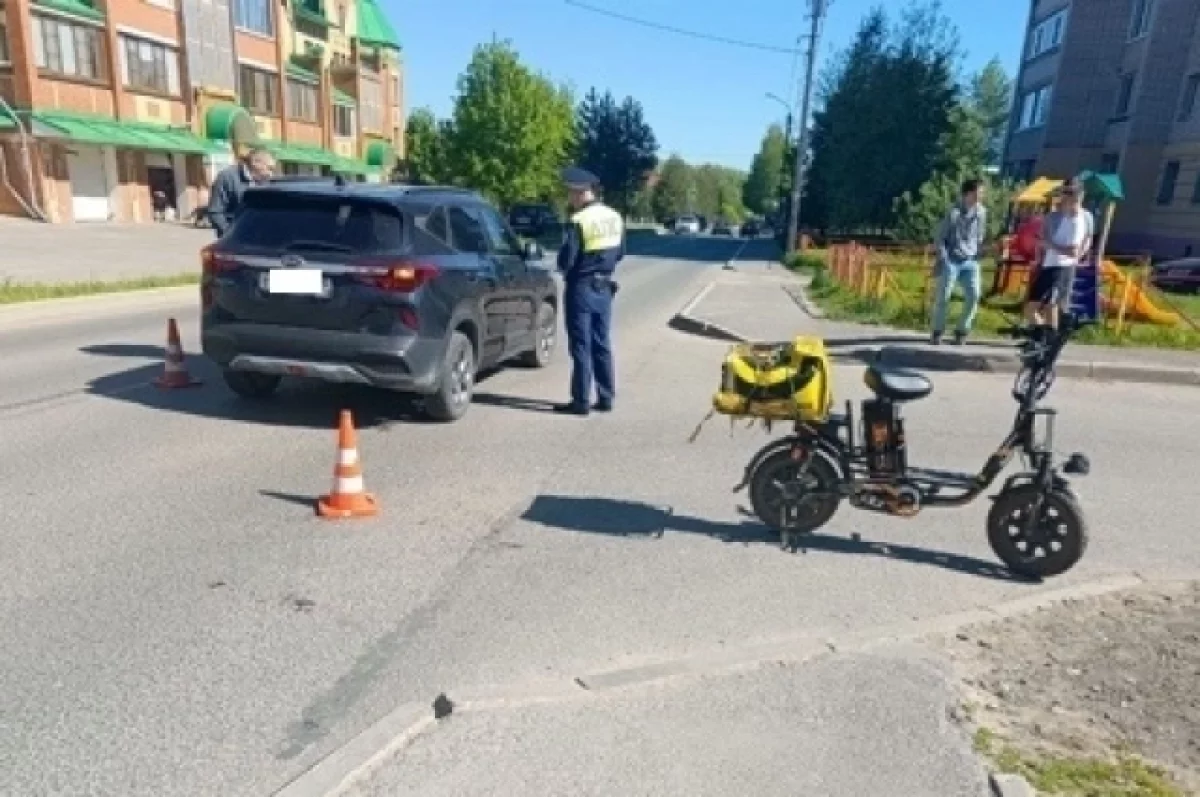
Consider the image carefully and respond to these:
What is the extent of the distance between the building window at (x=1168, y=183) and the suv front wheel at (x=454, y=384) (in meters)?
31.9

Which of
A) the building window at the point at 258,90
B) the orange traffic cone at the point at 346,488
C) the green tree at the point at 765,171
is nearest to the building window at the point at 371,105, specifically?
the building window at the point at 258,90

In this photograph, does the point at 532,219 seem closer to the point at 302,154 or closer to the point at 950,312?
the point at 302,154

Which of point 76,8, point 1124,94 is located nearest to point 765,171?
point 1124,94

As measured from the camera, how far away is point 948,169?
34312 millimetres

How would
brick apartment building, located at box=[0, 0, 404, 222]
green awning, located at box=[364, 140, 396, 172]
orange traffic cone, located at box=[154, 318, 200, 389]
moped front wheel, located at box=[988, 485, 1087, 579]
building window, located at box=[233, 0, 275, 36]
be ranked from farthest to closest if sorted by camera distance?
1. green awning, located at box=[364, 140, 396, 172]
2. building window, located at box=[233, 0, 275, 36]
3. brick apartment building, located at box=[0, 0, 404, 222]
4. orange traffic cone, located at box=[154, 318, 200, 389]
5. moped front wheel, located at box=[988, 485, 1087, 579]

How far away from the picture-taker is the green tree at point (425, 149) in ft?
168

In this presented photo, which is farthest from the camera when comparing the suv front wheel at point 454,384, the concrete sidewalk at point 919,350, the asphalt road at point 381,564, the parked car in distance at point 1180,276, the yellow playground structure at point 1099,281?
the parked car in distance at point 1180,276

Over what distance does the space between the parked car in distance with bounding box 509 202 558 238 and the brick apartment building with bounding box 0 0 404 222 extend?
1073 cm

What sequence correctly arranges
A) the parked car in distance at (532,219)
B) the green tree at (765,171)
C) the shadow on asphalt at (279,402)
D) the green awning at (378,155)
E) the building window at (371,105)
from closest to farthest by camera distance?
the shadow on asphalt at (279,402) < the parked car in distance at (532,219) < the building window at (371,105) < the green awning at (378,155) < the green tree at (765,171)

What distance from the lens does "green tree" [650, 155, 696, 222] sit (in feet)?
378

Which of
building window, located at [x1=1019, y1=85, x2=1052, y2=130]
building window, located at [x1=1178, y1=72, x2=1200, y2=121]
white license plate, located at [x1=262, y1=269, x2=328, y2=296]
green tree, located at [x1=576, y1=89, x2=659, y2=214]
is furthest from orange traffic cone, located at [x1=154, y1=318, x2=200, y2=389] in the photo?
green tree, located at [x1=576, y1=89, x2=659, y2=214]

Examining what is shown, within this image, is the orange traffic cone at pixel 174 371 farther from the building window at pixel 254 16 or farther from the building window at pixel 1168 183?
the building window at pixel 254 16

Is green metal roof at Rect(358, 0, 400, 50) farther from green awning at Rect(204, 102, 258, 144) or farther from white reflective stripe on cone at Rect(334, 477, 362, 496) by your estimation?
white reflective stripe on cone at Rect(334, 477, 362, 496)

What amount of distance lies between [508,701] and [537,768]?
347mm
